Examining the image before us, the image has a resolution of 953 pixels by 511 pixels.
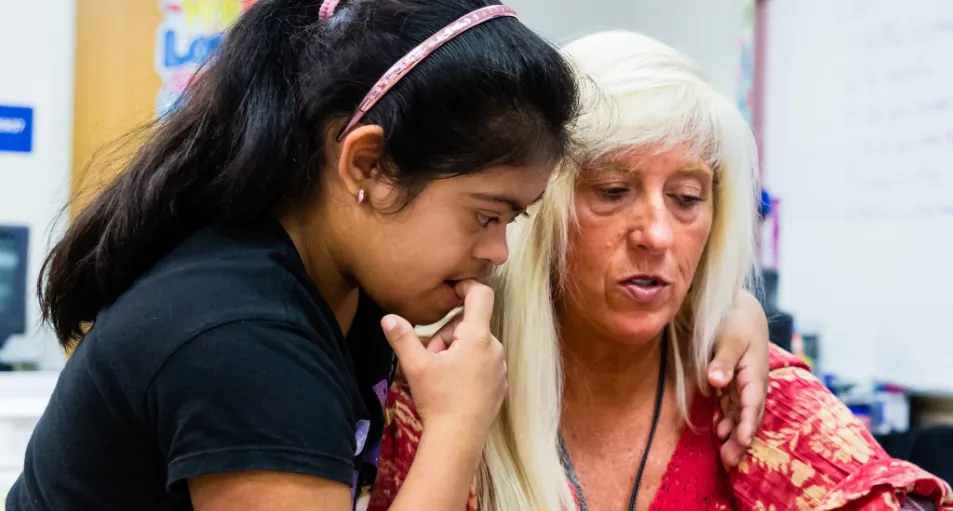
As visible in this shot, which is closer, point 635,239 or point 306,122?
point 306,122

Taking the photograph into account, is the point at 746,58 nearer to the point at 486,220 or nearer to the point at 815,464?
the point at 815,464

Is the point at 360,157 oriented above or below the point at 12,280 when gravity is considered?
above

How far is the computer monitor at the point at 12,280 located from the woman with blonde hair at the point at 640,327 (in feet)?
4.04

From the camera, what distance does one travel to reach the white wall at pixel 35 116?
2.04 m

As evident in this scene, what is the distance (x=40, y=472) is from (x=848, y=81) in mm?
2484

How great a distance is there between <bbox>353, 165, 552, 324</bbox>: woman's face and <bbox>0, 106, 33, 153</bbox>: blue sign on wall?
145 centimetres

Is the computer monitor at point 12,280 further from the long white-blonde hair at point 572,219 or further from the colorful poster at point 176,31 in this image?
the long white-blonde hair at point 572,219

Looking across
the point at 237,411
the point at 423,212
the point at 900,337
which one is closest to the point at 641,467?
the point at 423,212

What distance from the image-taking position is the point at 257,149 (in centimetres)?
87

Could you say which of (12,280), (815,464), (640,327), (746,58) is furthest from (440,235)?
(746,58)

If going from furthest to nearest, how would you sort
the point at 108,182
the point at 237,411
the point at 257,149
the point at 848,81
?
1. the point at 848,81
2. the point at 108,182
3. the point at 257,149
4. the point at 237,411

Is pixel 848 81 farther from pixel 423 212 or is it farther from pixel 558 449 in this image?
pixel 423 212

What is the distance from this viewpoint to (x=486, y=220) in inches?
37.1

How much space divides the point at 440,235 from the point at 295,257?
0.15 m
